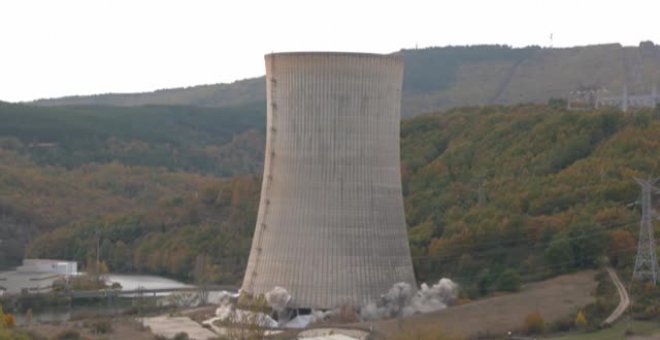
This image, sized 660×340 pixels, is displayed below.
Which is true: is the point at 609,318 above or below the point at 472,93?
below

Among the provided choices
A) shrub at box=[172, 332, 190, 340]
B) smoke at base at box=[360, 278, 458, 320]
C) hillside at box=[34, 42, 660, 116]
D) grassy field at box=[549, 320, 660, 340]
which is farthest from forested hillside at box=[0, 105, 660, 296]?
hillside at box=[34, 42, 660, 116]

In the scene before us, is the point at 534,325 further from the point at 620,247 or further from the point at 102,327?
the point at 102,327

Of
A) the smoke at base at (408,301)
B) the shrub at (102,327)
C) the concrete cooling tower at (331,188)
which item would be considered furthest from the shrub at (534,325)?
the shrub at (102,327)

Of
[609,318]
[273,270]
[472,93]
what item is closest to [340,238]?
[273,270]

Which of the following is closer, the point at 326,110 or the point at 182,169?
the point at 326,110

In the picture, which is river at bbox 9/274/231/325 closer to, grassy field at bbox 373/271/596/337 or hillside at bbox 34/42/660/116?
grassy field at bbox 373/271/596/337

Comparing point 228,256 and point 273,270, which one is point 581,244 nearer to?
point 273,270

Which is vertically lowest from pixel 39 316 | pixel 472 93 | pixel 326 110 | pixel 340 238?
pixel 39 316
